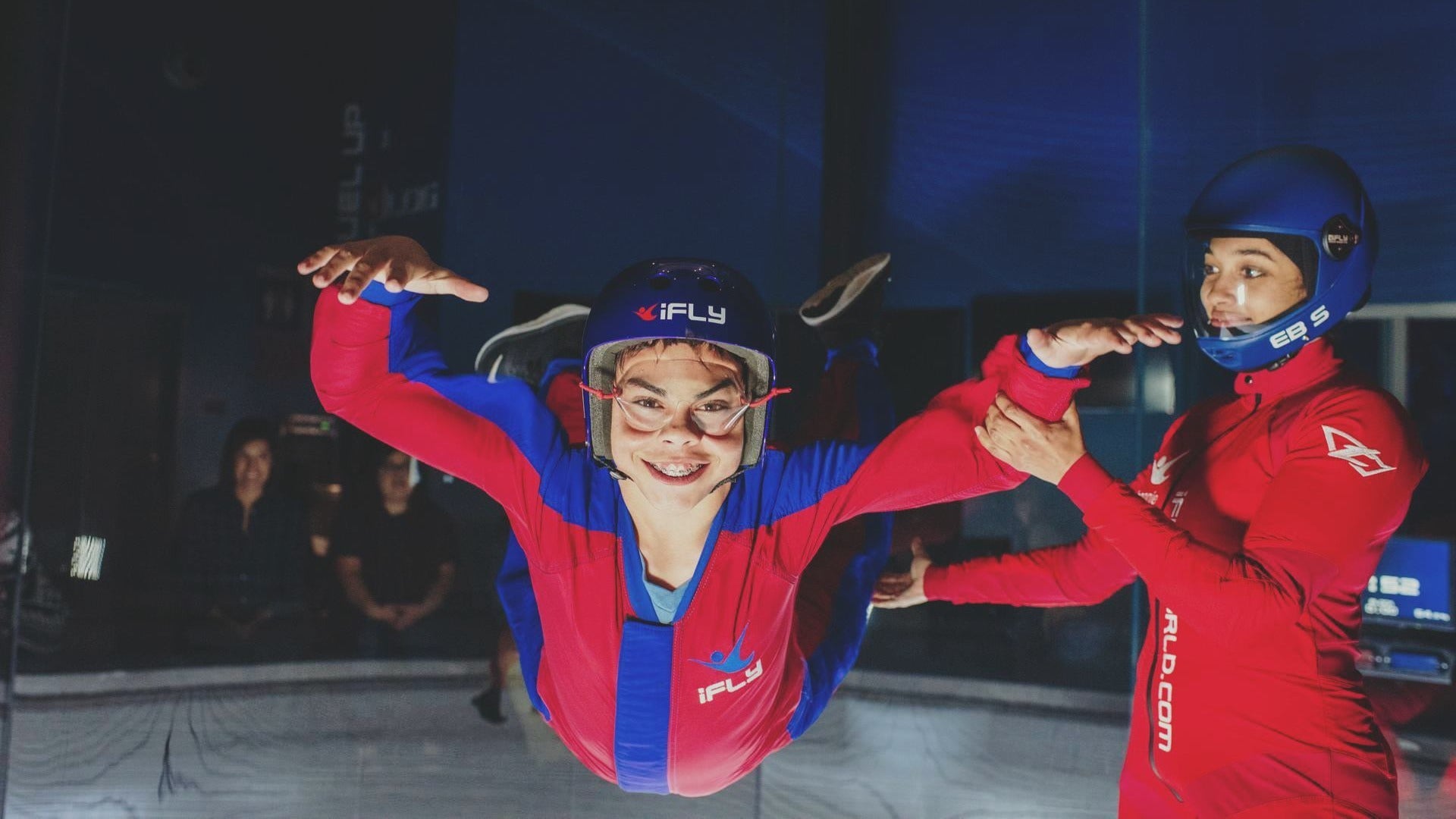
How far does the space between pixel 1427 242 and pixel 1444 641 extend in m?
1.31

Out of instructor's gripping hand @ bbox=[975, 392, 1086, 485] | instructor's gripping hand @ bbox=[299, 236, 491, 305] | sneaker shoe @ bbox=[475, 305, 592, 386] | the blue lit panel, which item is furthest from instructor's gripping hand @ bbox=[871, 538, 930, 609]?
the blue lit panel

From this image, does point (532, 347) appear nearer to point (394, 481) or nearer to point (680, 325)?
point (680, 325)

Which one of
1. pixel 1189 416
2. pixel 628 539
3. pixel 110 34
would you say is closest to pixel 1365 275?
pixel 1189 416

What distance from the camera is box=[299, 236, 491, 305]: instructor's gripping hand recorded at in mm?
1726

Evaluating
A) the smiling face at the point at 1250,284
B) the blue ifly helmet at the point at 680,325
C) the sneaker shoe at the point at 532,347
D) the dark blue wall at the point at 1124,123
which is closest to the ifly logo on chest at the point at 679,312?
the blue ifly helmet at the point at 680,325

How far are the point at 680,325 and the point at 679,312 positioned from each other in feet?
0.08

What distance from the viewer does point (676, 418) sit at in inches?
77.2

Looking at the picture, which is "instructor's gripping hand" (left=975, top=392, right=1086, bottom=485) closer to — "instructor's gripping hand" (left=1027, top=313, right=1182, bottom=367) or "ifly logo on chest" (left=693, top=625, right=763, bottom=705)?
"instructor's gripping hand" (left=1027, top=313, right=1182, bottom=367)

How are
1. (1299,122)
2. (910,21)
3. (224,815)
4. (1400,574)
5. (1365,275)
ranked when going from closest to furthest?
(1365,275)
(1400,574)
(1299,122)
(224,815)
(910,21)

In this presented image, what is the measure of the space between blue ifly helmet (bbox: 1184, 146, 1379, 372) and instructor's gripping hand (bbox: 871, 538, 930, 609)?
0.93m

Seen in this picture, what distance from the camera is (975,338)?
3895 millimetres

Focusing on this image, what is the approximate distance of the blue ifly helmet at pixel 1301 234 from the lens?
6.51ft

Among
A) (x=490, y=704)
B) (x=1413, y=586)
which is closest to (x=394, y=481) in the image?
(x=490, y=704)

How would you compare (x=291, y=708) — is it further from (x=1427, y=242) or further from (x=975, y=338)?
(x=1427, y=242)
